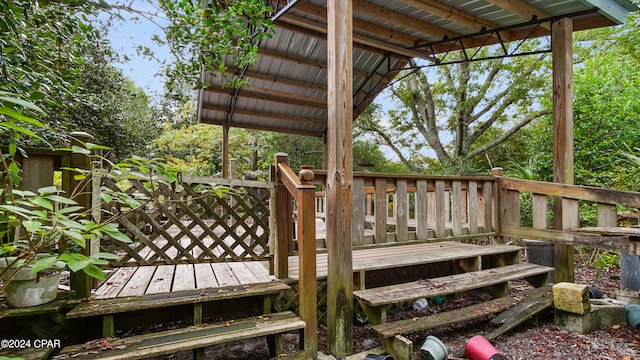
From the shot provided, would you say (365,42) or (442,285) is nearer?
(442,285)

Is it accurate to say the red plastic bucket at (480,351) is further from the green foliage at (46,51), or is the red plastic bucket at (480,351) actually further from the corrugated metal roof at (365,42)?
the corrugated metal roof at (365,42)

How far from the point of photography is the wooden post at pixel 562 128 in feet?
11.4

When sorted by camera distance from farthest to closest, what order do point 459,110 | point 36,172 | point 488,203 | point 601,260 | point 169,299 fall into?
point 459,110, point 601,260, point 488,203, point 169,299, point 36,172

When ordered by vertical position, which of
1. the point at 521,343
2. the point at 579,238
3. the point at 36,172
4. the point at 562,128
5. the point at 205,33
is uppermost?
the point at 205,33

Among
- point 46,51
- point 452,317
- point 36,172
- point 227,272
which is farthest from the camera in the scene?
point 227,272

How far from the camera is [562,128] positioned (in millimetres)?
3549

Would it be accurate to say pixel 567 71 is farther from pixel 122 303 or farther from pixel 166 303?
pixel 122 303

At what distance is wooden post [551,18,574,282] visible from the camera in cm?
348

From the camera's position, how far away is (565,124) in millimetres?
3531

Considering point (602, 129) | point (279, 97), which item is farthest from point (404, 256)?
point (602, 129)

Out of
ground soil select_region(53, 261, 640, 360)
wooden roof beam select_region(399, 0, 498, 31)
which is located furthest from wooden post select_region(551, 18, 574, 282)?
wooden roof beam select_region(399, 0, 498, 31)

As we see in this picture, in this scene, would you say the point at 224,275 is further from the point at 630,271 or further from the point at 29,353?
the point at 630,271

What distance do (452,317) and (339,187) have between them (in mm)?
1408

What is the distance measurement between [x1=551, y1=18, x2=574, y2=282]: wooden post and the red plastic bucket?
1954mm
